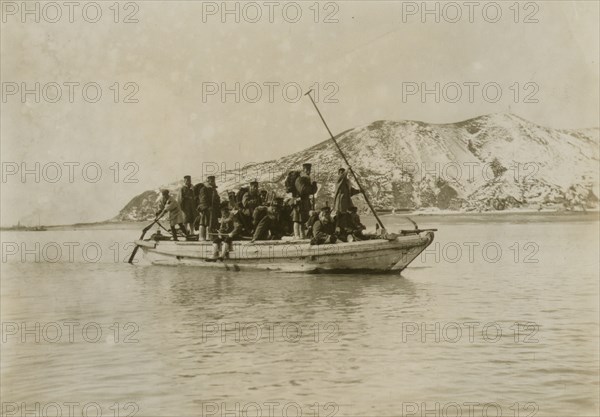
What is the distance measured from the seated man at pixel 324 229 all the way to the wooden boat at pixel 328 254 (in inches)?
6.5

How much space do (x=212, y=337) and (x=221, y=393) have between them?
3077 mm

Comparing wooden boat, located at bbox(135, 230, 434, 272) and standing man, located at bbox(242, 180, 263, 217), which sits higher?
standing man, located at bbox(242, 180, 263, 217)

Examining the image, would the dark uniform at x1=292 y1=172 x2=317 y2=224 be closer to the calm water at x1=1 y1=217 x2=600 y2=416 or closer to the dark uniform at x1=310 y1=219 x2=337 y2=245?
the dark uniform at x1=310 y1=219 x2=337 y2=245

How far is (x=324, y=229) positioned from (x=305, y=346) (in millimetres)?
7859

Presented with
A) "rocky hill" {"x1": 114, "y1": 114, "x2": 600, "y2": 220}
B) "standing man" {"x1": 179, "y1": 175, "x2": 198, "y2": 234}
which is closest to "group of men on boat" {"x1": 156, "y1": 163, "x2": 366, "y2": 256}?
"standing man" {"x1": 179, "y1": 175, "x2": 198, "y2": 234}

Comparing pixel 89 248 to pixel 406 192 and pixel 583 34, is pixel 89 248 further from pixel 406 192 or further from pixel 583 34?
pixel 583 34

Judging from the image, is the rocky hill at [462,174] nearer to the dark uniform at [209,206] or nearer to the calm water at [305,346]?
the dark uniform at [209,206]

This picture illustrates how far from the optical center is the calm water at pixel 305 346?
29.9ft

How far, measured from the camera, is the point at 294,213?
1950 cm

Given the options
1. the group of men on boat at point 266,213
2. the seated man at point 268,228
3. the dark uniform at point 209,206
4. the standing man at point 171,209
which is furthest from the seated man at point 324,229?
the standing man at point 171,209

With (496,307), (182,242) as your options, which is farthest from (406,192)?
(496,307)

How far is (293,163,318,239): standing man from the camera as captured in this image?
62.4ft

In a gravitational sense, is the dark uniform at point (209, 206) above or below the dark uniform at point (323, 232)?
above

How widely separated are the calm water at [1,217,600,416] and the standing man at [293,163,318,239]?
4.39 ft
